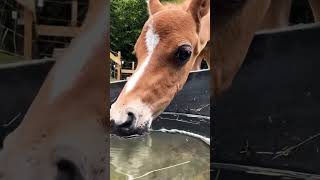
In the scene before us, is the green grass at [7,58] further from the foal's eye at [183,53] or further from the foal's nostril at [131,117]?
the foal's eye at [183,53]

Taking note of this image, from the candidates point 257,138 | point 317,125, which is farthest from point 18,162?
point 317,125

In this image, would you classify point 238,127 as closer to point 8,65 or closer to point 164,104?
point 164,104

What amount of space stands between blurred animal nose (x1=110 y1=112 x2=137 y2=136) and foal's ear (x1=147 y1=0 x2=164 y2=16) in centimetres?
66

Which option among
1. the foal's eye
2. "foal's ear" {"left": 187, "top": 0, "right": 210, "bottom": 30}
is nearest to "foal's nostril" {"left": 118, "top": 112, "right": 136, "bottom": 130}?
the foal's eye

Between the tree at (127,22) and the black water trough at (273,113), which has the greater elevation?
the tree at (127,22)

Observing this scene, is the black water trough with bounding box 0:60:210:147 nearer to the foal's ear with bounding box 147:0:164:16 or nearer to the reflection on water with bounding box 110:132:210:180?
the reflection on water with bounding box 110:132:210:180

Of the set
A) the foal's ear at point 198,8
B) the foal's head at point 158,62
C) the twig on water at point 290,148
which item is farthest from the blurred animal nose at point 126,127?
the twig on water at point 290,148

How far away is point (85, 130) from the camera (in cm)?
326

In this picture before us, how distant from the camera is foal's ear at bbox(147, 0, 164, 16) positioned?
3324mm

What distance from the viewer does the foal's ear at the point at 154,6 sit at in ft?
10.9

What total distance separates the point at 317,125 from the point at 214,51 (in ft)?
2.71

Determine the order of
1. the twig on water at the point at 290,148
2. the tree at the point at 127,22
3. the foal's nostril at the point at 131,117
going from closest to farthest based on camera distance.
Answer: the foal's nostril at the point at 131,117, the tree at the point at 127,22, the twig on water at the point at 290,148

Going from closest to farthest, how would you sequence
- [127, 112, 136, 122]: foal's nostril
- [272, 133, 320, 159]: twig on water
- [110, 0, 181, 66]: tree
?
[127, 112, 136, 122]: foal's nostril, [110, 0, 181, 66]: tree, [272, 133, 320, 159]: twig on water

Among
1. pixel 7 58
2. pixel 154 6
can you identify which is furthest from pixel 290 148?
pixel 7 58
